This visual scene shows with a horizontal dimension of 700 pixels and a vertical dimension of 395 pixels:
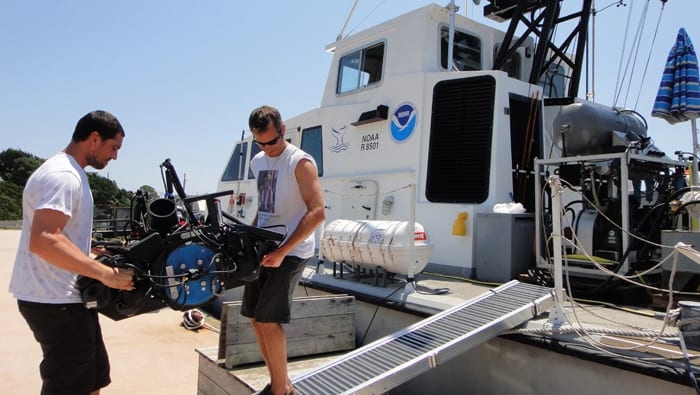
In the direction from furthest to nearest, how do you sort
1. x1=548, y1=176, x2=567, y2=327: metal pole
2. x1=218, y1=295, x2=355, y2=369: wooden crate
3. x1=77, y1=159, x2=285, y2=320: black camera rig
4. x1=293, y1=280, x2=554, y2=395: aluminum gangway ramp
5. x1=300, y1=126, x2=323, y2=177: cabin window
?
x1=300, y1=126, x2=323, y2=177: cabin window < x1=218, y1=295, x2=355, y2=369: wooden crate < x1=548, y1=176, x2=567, y2=327: metal pole < x1=293, y1=280, x2=554, y2=395: aluminum gangway ramp < x1=77, y1=159, x2=285, y2=320: black camera rig

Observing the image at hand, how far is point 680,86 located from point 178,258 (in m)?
5.15

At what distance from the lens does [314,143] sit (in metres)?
6.48

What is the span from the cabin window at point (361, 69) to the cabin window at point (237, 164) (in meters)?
2.24

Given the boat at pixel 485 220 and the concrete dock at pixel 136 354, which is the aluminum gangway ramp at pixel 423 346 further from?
the concrete dock at pixel 136 354

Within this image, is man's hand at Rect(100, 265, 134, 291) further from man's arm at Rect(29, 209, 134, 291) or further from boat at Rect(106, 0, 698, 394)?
boat at Rect(106, 0, 698, 394)

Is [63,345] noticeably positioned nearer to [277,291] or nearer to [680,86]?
[277,291]

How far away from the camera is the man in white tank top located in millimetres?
2393

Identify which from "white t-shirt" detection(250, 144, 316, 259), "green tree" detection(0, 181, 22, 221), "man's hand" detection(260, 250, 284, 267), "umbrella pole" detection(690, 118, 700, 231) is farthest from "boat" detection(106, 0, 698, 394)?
"green tree" detection(0, 181, 22, 221)

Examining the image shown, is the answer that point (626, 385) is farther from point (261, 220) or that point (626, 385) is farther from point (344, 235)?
point (344, 235)

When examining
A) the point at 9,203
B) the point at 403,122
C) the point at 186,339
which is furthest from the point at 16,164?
the point at 403,122

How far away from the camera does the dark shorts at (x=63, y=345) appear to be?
204cm

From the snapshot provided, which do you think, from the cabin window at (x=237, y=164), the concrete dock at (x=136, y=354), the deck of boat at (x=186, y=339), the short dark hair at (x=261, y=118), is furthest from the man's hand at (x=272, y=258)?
the cabin window at (x=237, y=164)

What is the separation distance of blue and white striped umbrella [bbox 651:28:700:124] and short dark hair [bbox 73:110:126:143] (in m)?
5.17

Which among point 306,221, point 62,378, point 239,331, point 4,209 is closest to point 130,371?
point 239,331
